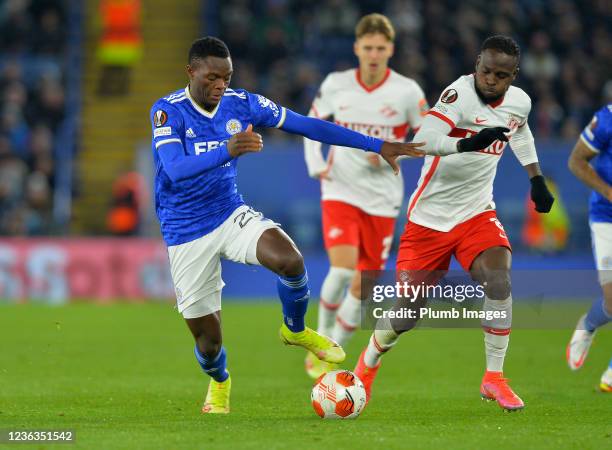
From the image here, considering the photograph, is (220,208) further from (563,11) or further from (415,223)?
(563,11)

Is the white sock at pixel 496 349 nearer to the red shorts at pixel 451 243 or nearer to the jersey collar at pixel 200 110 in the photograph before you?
the red shorts at pixel 451 243

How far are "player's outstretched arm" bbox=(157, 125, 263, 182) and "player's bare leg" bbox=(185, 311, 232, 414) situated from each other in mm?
1206

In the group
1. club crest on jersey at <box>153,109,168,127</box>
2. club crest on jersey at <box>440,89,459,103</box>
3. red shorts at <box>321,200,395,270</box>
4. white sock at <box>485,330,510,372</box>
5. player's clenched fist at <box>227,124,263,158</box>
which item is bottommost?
white sock at <box>485,330,510,372</box>

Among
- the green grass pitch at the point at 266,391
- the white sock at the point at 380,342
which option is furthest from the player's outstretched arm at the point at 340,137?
the green grass pitch at the point at 266,391

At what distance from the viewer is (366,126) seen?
10.9 m

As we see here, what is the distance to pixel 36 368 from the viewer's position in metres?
11.2

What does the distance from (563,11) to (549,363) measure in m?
12.4

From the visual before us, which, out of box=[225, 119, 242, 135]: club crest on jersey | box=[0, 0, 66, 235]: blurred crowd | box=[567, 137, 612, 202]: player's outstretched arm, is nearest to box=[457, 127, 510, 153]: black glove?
box=[225, 119, 242, 135]: club crest on jersey

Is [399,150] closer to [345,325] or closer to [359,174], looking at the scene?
[359,174]

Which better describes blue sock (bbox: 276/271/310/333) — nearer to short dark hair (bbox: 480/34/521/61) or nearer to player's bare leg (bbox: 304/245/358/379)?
short dark hair (bbox: 480/34/521/61)

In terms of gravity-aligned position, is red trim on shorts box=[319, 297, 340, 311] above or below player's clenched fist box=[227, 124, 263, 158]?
below

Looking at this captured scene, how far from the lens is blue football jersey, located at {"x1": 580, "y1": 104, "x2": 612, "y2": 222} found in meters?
9.52

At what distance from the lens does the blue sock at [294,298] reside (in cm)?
816

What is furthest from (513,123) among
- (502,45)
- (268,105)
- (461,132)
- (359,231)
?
(359,231)
